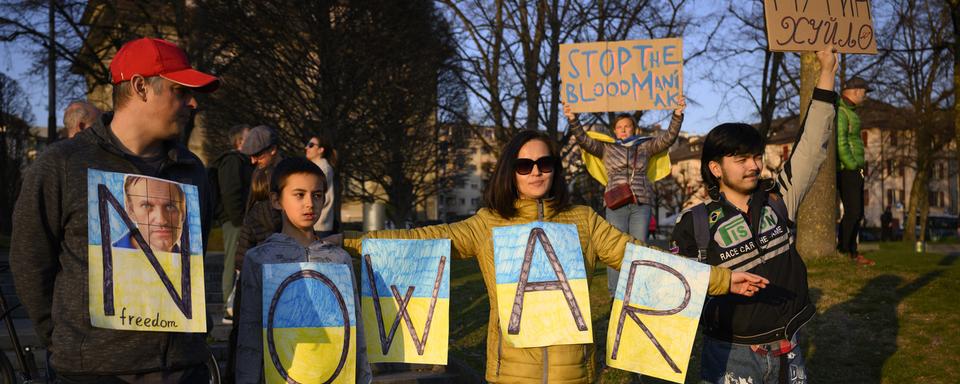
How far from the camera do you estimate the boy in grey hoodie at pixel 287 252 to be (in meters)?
3.31

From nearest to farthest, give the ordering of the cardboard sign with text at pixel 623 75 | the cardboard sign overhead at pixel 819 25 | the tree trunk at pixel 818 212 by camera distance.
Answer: the cardboard sign overhead at pixel 819 25, the cardboard sign with text at pixel 623 75, the tree trunk at pixel 818 212

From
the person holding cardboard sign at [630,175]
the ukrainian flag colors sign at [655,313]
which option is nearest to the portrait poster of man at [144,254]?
the ukrainian flag colors sign at [655,313]

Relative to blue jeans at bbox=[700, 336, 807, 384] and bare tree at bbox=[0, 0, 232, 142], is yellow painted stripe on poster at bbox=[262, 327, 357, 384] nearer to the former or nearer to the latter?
blue jeans at bbox=[700, 336, 807, 384]

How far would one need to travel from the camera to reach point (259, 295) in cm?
338

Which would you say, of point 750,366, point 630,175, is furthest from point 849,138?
point 750,366

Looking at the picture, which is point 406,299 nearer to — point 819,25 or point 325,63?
point 819,25

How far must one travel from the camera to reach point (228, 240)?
8.06 metres

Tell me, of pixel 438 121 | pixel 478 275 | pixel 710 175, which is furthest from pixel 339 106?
pixel 710 175

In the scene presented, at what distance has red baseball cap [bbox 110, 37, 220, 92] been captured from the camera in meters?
2.88

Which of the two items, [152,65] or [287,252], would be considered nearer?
[152,65]

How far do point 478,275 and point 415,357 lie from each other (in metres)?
8.79

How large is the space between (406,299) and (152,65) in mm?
1411

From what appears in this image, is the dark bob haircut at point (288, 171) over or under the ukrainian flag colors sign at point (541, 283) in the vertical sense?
over

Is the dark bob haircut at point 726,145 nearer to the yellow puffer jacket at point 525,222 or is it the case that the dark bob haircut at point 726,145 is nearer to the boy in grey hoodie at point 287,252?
the yellow puffer jacket at point 525,222
